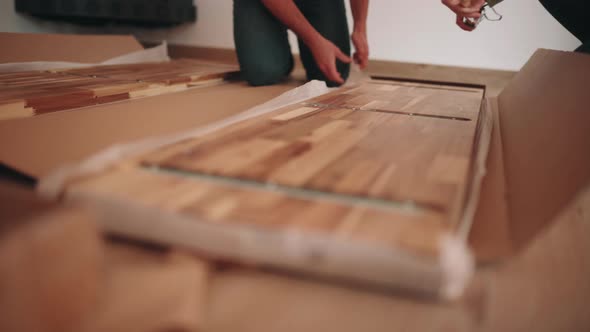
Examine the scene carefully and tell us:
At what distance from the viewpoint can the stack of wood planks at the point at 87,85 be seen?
0.95 m

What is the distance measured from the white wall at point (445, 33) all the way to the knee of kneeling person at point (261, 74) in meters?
1.03

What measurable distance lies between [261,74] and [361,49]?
38 cm

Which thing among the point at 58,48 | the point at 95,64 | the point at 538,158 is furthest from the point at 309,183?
the point at 58,48

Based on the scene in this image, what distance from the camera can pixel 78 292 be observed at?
353mm

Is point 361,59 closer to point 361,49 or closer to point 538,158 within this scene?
point 361,49

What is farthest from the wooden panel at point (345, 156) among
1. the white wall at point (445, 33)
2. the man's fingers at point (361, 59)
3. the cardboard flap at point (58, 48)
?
the white wall at point (445, 33)

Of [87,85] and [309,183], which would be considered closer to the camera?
[309,183]

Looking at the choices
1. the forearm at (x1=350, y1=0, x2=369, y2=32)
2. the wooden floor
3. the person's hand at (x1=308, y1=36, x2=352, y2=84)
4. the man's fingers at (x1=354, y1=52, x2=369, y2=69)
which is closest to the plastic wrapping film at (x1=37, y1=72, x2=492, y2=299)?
the person's hand at (x1=308, y1=36, x2=352, y2=84)

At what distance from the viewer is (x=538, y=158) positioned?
0.63m

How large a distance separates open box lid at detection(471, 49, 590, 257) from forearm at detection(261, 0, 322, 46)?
0.60 meters

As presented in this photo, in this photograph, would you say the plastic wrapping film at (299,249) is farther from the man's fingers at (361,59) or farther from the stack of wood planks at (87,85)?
the man's fingers at (361,59)

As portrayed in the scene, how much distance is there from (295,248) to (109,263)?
0.59 ft

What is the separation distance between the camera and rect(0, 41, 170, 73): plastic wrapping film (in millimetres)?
1425

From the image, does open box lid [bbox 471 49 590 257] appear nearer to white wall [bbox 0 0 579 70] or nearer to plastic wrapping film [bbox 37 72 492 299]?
plastic wrapping film [bbox 37 72 492 299]
